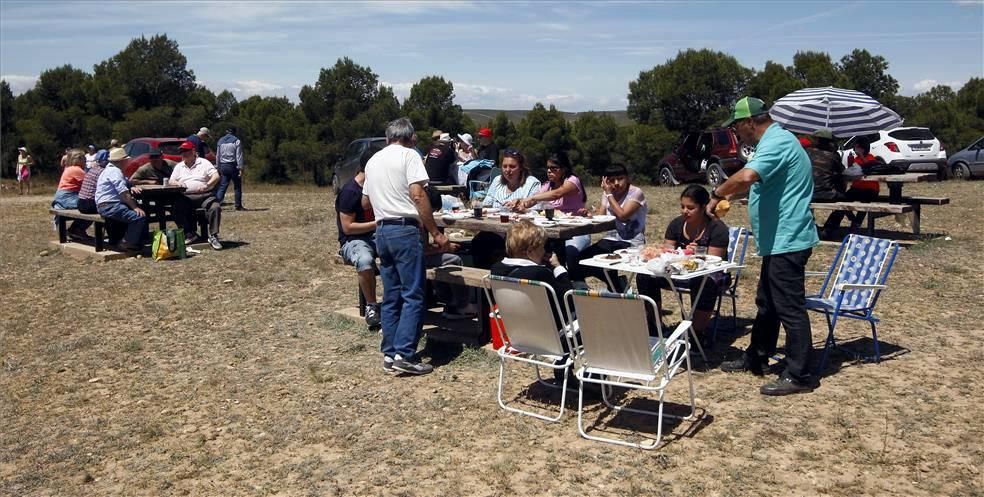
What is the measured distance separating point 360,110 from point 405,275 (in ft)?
92.5

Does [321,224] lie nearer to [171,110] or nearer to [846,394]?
[846,394]

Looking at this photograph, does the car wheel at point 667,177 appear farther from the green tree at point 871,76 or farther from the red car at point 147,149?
the green tree at point 871,76

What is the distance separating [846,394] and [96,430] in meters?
4.18

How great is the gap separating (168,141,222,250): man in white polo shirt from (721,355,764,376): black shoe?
740 centimetres

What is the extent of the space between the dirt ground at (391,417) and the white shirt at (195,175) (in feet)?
9.37

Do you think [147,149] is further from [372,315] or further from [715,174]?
[372,315]

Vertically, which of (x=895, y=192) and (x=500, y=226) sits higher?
(x=500, y=226)

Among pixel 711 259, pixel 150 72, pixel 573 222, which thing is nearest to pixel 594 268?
pixel 573 222

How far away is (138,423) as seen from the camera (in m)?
5.12

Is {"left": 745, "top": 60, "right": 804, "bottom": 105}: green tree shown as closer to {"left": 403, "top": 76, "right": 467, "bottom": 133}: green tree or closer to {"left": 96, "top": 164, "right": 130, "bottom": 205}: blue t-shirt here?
{"left": 403, "top": 76, "right": 467, "bottom": 133}: green tree

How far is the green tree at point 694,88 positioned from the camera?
3559cm

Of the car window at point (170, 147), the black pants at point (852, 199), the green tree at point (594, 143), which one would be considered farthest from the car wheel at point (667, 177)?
the car window at point (170, 147)

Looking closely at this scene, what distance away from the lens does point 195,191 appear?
10.9 m

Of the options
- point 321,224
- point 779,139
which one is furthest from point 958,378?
point 321,224
